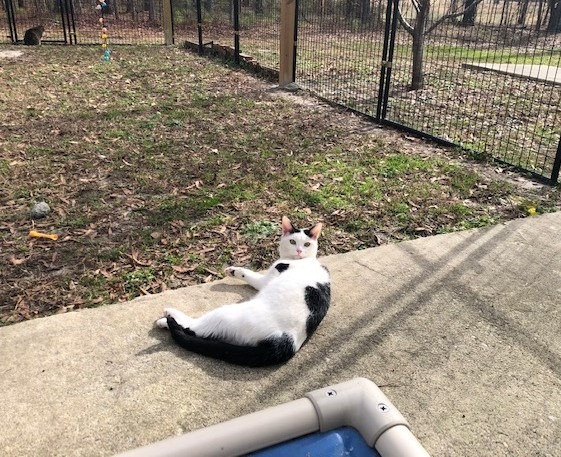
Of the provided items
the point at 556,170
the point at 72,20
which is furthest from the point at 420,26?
the point at 72,20

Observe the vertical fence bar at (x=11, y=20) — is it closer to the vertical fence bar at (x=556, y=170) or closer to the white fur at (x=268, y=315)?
the vertical fence bar at (x=556, y=170)

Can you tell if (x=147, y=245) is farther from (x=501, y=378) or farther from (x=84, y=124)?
(x=84, y=124)

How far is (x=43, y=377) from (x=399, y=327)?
1.78 m

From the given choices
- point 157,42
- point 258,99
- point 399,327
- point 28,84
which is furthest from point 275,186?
point 157,42

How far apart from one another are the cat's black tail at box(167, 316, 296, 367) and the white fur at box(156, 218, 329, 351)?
0.03 metres

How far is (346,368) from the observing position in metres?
2.49

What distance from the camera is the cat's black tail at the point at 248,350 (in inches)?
93.8

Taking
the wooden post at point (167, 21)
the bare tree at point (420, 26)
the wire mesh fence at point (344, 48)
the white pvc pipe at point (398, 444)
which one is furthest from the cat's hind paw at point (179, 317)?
the wooden post at point (167, 21)

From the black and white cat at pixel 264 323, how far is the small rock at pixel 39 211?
187 cm

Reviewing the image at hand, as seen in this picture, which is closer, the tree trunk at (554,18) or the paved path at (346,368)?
the paved path at (346,368)

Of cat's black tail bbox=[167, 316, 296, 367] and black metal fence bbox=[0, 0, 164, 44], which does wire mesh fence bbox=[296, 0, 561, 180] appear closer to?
cat's black tail bbox=[167, 316, 296, 367]

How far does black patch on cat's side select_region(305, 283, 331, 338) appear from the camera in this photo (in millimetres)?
2552

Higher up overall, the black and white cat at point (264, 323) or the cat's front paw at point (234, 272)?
the black and white cat at point (264, 323)

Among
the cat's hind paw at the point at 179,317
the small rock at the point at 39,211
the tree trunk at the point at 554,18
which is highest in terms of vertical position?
the tree trunk at the point at 554,18
